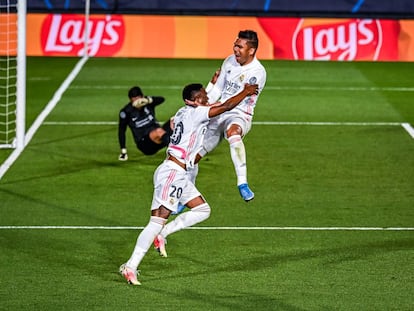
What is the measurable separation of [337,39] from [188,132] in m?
16.5

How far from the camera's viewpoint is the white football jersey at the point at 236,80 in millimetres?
15281

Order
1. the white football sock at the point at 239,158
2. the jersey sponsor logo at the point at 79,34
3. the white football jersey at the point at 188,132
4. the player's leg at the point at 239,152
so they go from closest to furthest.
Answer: the white football jersey at the point at 188,132, the player's leg at the point at 239,152, the white football sock at the point at 239,158, the jersey sponsor logo at the point at 79,34

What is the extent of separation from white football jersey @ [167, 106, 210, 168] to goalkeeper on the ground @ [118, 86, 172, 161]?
5.70m

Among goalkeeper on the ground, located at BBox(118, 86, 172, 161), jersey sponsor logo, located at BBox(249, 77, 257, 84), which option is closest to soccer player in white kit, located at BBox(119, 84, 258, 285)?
jersey sponsor logo, located at BBox(249, 77, 257, 84)

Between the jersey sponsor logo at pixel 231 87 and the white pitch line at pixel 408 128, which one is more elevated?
the jersey sponsor logo at pixel 231 87

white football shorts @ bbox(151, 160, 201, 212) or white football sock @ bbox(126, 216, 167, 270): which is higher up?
white football shorts @ bbox(151, 160, 201, 212)

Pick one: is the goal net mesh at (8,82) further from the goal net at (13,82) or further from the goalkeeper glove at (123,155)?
the goalkeeper glove at (123,155)

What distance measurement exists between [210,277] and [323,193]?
436cm

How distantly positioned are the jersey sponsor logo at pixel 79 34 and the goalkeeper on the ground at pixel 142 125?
10081 millimetres

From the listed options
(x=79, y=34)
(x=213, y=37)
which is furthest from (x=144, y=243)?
(x=79, y=34)

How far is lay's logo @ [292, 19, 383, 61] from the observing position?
28.5 meters

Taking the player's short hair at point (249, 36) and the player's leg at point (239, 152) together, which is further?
the player's short hair at point (249, 36)

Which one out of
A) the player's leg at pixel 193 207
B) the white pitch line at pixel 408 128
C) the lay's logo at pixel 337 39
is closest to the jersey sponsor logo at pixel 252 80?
the player's leg at pixel 193 207

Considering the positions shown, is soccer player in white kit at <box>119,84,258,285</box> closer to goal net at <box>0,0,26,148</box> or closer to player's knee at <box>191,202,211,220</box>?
player's knee at <box>191,202,211,220</box>
